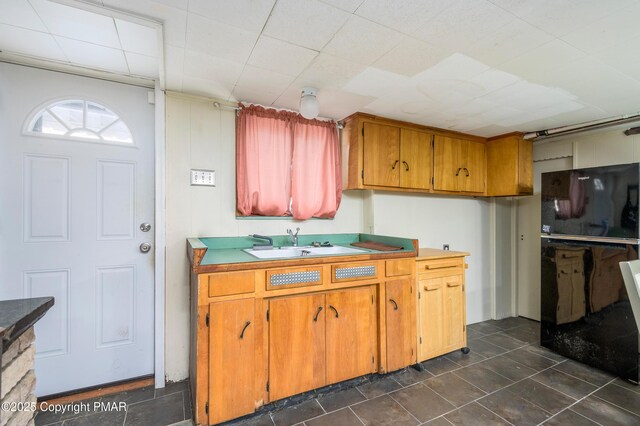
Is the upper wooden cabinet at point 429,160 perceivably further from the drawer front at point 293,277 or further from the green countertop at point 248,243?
the drawer front at point 293,277

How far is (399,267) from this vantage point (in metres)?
2.18

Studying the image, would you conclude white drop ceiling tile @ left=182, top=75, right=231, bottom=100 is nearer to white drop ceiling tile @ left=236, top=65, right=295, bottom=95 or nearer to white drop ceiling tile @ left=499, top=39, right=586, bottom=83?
white drop ceiling tile @ left=236, top=65, right=295, bottom=95

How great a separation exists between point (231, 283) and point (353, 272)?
82cm

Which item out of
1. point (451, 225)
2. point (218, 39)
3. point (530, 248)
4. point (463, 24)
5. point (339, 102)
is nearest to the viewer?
point (463, 24)

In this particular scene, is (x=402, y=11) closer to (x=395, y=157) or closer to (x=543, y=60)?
(x=543, y=60)

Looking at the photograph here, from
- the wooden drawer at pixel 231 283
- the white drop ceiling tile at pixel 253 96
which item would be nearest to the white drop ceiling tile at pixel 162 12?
the white drop ceiling tile at pixel 253 96

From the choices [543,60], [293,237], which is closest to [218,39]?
[293,237]

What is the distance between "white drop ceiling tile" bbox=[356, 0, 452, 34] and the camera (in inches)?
47.8

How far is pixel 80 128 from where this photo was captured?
1.91 m

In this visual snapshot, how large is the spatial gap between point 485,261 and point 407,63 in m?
2.78

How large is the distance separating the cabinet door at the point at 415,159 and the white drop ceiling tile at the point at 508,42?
108 centimetres

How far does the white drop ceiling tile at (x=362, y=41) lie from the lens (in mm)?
1371

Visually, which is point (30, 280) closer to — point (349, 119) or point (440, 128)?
point (349, 119)

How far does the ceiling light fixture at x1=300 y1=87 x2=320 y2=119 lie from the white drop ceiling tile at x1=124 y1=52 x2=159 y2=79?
953mm
